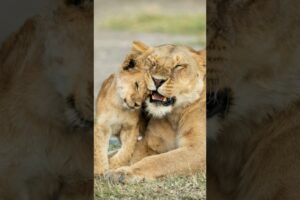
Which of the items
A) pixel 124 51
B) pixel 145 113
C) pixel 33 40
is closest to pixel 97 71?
pixel 124 51

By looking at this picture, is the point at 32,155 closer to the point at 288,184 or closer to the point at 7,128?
the point at 7,128

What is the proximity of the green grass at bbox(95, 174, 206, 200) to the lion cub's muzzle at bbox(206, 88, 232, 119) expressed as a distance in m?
0.71

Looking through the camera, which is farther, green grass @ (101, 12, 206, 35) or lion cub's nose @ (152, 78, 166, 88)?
green grass @ (101, 12, 206, 35)

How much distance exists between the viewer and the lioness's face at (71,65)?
1.81 m

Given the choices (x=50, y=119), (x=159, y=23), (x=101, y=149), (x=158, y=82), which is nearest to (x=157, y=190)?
(x=101, y=149)

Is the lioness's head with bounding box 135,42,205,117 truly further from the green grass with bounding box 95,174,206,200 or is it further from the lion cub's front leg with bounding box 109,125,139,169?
the green grass with bounding box 95,174,206,200

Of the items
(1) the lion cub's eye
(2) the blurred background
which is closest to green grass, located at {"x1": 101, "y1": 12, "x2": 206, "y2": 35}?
(2) the blurred background

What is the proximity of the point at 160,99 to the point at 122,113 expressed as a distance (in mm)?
126

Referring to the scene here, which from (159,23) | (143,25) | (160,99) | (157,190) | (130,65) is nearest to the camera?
(157,190)

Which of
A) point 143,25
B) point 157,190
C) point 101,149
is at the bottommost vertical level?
point 157,190

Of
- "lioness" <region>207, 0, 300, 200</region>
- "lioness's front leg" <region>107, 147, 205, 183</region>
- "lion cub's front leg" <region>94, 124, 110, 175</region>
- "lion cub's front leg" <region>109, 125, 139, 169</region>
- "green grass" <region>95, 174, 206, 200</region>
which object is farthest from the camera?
"lion cub's front leg" <region>109, 125, 139, 169</region>

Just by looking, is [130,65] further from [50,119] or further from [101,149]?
[50,119]

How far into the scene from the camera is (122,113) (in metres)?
2.83

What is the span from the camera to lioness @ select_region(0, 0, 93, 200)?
1815 mm
